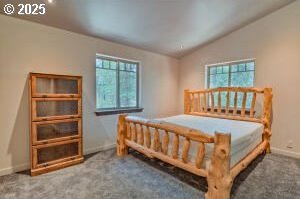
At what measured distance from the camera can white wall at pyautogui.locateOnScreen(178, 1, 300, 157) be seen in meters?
3.15

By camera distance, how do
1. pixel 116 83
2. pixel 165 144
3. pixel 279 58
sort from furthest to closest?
pixel 116 83, pixel 279 58, pixel 165 144

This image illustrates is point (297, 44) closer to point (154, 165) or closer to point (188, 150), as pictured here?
point (188, 150)

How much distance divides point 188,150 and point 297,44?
9.43 feet

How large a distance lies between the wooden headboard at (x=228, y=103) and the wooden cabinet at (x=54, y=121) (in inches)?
107

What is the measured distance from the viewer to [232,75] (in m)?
4.11

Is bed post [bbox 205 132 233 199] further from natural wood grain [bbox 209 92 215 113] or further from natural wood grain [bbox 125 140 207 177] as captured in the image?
natural wood grain [bbox 209 92 215 113]

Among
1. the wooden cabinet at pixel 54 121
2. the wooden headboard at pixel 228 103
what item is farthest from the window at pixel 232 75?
the wooden cabinet at pixel 54 121

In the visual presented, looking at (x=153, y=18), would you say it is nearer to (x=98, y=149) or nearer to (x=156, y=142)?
(x=156, y=142)

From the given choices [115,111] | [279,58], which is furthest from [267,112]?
[115,111]

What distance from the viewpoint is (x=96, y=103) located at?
11.2 ft

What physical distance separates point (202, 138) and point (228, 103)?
2.24m

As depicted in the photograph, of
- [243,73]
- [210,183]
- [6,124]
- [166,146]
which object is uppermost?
[243,73]

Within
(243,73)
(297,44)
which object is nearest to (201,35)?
(243,73)

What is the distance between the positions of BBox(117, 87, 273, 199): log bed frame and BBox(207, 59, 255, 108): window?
23cm
